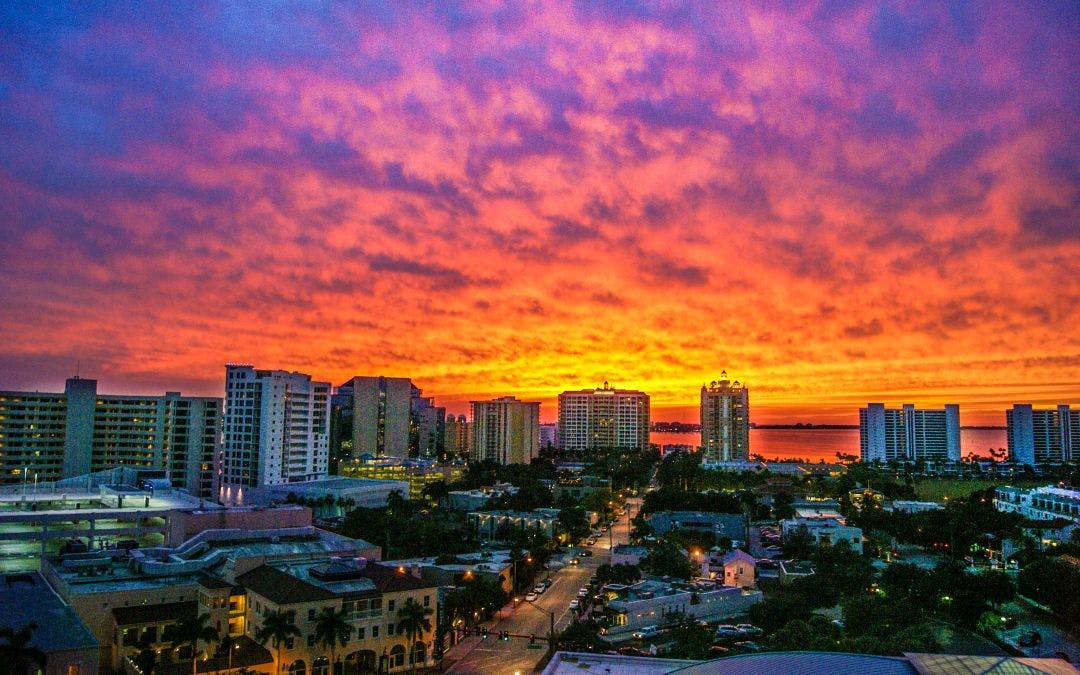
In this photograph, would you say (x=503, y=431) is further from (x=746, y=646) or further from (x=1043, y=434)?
(x=1043, y=434)

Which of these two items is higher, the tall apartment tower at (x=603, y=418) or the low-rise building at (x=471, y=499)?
the tall apartment tower at (x=603, y=418)

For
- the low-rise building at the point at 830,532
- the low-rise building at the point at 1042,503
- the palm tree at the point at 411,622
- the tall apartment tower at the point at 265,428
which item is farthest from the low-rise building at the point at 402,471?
the low-rise building at the point at 1042,503

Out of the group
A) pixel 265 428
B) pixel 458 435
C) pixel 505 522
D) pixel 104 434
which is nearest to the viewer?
pixel 505 522

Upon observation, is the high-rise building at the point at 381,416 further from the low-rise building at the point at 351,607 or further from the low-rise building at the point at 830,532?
the low-rise building at the point at 351,607

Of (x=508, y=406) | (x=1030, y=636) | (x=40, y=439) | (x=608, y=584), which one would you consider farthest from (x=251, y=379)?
(x=1030, y=636)

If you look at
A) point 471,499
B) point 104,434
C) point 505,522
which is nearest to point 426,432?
point 471,499

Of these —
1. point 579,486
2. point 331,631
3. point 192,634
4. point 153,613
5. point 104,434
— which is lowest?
point 579,486
